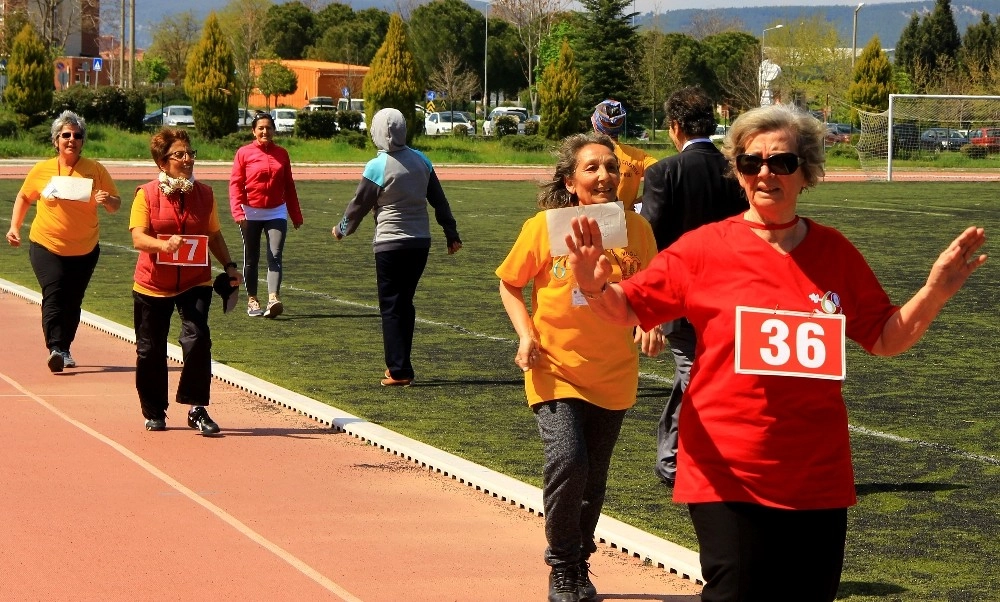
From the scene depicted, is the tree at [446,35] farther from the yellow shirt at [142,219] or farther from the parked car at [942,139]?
the yellow shirt at [142,219]

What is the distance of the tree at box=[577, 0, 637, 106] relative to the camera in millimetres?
76375

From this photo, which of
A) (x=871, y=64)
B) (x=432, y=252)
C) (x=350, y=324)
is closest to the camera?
(x=350, y=324)

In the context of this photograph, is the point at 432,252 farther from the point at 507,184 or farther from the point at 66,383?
the point at 507,184

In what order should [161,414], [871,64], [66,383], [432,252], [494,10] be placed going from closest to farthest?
[161,414]
[66,383]
[432,252]
[871,64]
[494,10]

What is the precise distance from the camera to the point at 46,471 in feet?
26.1

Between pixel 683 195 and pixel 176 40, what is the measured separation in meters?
96.4

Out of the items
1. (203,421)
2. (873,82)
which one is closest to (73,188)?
(203,421)

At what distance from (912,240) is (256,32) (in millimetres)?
70152

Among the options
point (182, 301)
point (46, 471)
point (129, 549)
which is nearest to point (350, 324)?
point (182, 301)

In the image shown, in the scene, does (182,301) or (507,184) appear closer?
(182,301)

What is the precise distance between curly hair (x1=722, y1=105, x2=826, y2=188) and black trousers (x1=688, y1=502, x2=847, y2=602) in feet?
3.00

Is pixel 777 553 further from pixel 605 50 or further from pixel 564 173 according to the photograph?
pixel 605 50

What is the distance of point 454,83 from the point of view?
292 ft

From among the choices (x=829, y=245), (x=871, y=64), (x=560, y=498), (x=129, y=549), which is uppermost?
(x=871, y=64)
